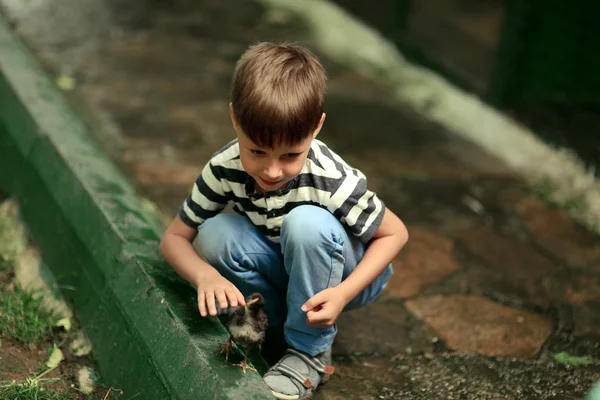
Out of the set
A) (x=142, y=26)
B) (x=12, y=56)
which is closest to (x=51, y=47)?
(x=142, y=26)

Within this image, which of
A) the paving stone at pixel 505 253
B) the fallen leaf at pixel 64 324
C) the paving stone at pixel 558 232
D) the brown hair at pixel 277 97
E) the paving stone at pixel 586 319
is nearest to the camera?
the brown hair at pixel 277 97

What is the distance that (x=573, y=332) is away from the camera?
3.28 meters

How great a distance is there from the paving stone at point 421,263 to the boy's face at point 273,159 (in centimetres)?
124

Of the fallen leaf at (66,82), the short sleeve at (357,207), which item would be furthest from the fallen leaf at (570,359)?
the fallen leaf at (66,82)

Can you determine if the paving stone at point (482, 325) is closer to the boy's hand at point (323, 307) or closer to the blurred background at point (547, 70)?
the boy's hand at point (323, 307)

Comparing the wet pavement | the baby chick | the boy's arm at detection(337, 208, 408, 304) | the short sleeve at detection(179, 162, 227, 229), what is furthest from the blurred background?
the baby chick

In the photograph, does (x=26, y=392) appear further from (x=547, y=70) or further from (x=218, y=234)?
(x=547, y=70)

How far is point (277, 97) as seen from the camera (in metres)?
2.31

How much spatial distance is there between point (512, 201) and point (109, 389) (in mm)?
2479

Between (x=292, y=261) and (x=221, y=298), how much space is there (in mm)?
289

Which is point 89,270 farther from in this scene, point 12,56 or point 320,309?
point 12,56

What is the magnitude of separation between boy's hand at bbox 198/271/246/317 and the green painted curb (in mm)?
115

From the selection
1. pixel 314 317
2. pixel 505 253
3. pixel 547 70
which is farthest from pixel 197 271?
pixel 547 70

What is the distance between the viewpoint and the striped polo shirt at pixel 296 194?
2584 mm
